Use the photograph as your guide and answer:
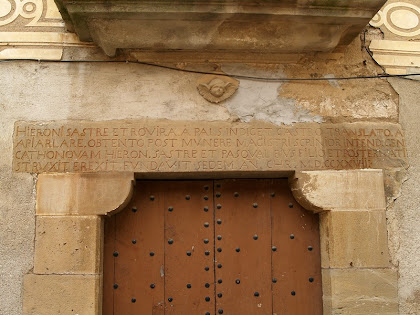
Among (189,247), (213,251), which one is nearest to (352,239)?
(213,251)

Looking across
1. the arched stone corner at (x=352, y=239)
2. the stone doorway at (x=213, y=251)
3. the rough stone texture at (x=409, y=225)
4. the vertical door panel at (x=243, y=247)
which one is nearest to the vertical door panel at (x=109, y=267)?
the stone doorway at (x=213, y=251)

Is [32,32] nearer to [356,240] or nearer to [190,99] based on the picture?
[190,99]

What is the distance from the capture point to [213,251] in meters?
3.70

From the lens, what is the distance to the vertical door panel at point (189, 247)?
3627 millimetres

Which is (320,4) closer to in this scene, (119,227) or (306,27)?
(306,27)

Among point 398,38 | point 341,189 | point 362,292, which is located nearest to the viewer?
point 362,292

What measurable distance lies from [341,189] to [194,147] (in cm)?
102

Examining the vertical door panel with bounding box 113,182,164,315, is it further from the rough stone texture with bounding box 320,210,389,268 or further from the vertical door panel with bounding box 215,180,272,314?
Result: the rough stone texture with bounding box 320,210,389,268

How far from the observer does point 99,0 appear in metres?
3.34

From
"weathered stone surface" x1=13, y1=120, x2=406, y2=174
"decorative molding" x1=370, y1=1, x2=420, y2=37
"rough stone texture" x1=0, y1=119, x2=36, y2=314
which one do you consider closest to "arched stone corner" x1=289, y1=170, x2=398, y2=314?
"weathered stone surface" x1=13, y1=120, x2=406, y2=174

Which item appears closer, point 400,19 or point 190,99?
point 190,99

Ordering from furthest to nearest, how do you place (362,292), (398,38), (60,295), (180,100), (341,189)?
(398,38) < (180,100) < (341,189) < (362,292) < (60,295)

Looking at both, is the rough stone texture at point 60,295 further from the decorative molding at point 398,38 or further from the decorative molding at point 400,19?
the decorative molding at point 400,19

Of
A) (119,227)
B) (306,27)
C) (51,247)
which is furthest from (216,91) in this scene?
(51,247)
